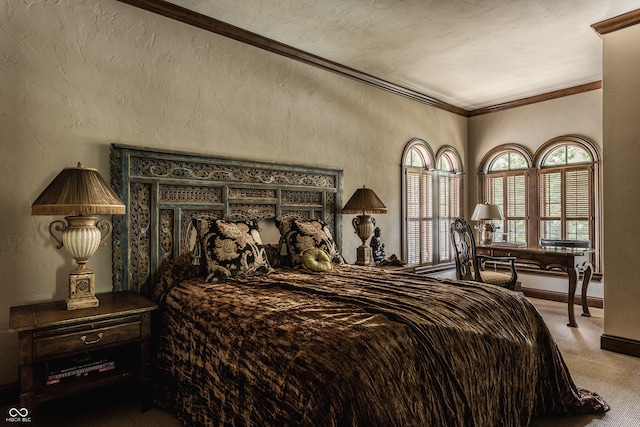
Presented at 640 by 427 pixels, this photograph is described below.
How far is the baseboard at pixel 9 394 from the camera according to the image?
2342mm

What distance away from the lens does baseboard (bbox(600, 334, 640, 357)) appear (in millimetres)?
3199

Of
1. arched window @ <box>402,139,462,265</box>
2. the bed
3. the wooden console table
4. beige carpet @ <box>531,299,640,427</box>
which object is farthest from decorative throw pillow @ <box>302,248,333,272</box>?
the wooden console table

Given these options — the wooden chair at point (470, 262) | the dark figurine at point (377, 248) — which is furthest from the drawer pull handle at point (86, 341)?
the wooden chair at point (470, 262)

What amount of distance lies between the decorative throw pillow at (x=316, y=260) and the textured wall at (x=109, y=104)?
3.57 ft

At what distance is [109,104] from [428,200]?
13.6 feet

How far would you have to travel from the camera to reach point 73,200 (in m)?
2.14

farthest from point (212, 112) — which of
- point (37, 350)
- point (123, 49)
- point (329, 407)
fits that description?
point (329, 407)

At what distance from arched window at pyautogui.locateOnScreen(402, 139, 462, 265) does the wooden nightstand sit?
3472 mm

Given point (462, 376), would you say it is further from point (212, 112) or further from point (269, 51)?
point (269, 51)

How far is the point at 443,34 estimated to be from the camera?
3.55 m

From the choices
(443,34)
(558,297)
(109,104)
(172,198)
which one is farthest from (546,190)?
(109,104)

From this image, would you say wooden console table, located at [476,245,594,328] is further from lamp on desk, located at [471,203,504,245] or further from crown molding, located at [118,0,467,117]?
crown molding, located at [118,0,467,117]

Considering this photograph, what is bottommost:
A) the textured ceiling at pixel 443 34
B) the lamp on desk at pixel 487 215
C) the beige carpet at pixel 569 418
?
the beige carpet at pixel 569 418

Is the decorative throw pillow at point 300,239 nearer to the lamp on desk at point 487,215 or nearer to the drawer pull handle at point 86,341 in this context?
the drawer pull handle at point 86,341
